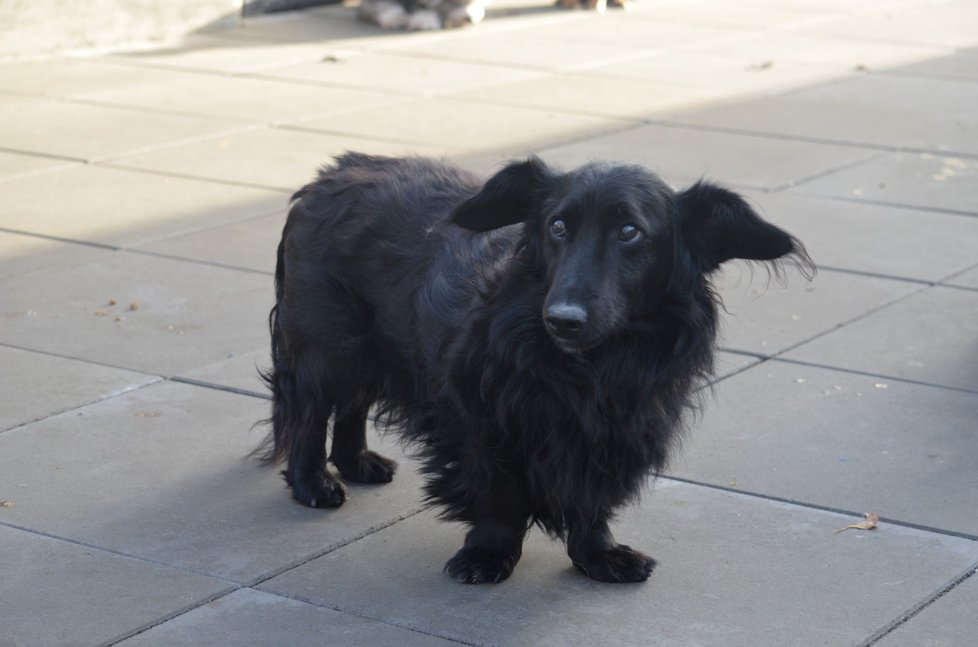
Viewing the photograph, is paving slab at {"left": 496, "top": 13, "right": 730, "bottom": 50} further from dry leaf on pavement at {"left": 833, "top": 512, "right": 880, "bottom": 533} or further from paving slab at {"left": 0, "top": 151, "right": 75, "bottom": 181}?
dry leaf on pavement at {"left": 833, "top": 512, "right": 880, "bottom": 533}

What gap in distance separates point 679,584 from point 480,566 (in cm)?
57

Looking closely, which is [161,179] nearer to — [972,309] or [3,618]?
[972,309]

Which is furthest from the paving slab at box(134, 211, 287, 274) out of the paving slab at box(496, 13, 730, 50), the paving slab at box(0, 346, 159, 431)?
the paving slab at box(496, 13, 730, 50)

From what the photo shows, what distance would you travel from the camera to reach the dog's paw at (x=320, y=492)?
4836 mm

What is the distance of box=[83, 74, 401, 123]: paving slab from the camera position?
11.0 meters

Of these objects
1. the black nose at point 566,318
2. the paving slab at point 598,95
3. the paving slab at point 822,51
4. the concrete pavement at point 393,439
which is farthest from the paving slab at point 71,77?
the black nose at point 566,318

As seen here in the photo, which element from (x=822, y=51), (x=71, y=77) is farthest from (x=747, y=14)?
(x=71, y=77)

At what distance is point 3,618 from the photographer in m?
3.96

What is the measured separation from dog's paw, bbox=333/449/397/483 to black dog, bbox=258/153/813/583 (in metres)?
0.34

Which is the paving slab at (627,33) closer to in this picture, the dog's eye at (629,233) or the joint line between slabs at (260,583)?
the joint line between slabs at (260,583)

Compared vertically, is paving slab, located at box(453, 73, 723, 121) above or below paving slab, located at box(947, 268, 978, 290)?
above

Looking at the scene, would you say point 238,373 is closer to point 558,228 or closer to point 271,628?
point 271,628

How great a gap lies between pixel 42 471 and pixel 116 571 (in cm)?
83

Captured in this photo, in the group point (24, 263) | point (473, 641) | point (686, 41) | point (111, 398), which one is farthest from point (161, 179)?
point (686, 41)
